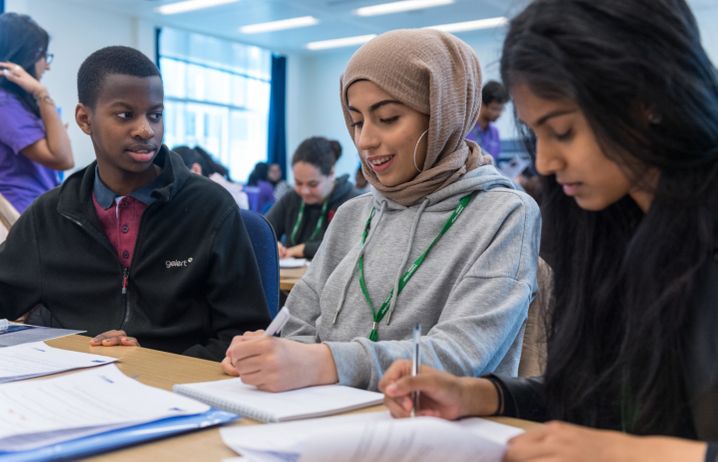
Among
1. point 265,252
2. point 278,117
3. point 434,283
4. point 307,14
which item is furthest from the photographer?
point 278,117

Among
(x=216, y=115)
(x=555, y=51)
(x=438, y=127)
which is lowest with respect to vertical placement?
(x=216, y=115)

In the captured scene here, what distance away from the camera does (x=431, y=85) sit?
4.70 feet

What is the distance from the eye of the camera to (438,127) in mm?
1441

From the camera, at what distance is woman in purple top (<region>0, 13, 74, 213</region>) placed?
2.49 metres

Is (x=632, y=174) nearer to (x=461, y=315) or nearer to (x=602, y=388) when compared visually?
(x=602, y=388)

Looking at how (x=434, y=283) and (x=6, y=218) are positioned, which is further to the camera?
(x=6, y=218)

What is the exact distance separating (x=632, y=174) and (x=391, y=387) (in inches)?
14.7

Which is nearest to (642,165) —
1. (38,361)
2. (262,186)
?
(38,361)

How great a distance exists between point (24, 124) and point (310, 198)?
1984 mm

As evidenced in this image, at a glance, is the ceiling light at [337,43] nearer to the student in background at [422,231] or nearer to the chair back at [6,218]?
the chair back at [6,218]

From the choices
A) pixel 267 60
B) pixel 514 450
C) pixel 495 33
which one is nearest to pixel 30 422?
pixel 514 450

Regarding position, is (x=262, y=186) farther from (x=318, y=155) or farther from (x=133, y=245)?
(x=133, y=245)

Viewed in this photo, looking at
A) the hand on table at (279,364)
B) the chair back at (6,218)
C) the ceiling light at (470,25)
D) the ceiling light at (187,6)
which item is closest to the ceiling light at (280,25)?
the ceiling light at (187,6)

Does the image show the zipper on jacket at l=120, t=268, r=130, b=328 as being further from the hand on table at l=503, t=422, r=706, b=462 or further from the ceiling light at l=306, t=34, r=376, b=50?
the ceiling light at l=306, t=34, r=376, b=50
